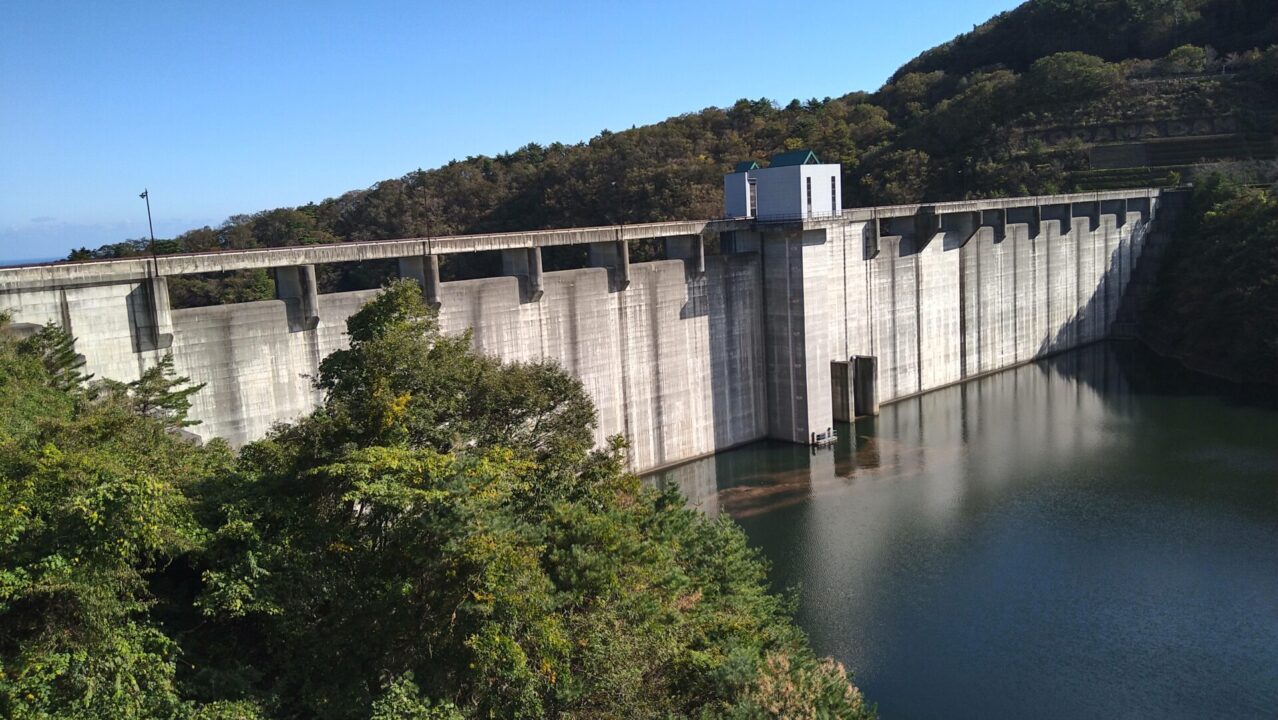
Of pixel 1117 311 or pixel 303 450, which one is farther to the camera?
pixel 1117 311

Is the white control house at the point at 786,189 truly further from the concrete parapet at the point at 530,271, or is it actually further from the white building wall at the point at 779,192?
the concrete parapet at the point at 530,271

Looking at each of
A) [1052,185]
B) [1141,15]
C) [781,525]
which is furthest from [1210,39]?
[781,525]

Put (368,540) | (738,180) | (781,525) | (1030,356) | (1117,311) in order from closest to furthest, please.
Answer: (368,540)
(781,525)
(738,180)
(1030,356)
(1117,311)

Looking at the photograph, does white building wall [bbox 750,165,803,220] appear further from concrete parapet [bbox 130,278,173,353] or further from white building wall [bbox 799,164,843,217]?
concrete parapet [bbox 130,278,173,353]

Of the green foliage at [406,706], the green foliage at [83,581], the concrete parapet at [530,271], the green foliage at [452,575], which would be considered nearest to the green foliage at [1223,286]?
the concrete parapet at [530,271]

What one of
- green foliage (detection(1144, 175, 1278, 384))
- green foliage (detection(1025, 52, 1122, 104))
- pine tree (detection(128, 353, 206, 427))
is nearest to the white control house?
pine tree (detection(128, 353, 206, 427))

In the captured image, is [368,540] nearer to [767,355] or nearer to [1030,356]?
[767,355]
